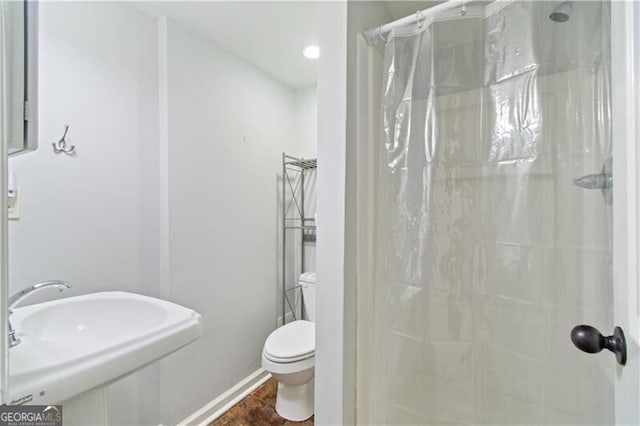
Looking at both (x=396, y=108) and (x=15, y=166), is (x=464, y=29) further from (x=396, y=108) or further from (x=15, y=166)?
(x=15, y=166)

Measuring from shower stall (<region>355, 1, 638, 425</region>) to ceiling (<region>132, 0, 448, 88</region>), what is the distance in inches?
20.9

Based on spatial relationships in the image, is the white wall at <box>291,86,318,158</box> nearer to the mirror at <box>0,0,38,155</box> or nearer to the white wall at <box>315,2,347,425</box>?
the white wall at <box>315,2,347,425</box>

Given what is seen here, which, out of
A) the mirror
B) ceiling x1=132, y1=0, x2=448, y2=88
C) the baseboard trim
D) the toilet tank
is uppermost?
ceiling x1=132, y1=0, x2=448, y2=88

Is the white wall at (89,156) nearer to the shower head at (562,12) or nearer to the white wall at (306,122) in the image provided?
the white wall at (306,122)

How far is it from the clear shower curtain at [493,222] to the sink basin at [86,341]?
79cm

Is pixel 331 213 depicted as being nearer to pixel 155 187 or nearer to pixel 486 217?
pixel 486 217

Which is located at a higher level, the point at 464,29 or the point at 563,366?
the point at 464,29

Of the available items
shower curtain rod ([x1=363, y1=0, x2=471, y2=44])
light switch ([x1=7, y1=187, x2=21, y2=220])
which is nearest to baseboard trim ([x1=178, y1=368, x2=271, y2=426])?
light switch ([x1=7, y1=187, x2=21, y2=220])

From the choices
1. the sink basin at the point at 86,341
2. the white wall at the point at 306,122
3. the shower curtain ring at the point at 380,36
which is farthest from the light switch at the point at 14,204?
the white wall at the point at 306,122

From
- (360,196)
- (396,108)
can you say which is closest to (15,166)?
(360,196)

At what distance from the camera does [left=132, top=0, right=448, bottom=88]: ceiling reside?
4.79 feet

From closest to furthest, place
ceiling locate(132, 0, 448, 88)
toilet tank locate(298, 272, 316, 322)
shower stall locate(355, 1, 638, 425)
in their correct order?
shower stall locate(355, 1, 638, 425) → ceiling locate(132, 0, 448, 88) → toilet tank locate(298, 272, 316, 322)

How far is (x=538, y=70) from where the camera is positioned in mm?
875

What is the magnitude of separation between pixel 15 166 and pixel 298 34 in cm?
148
